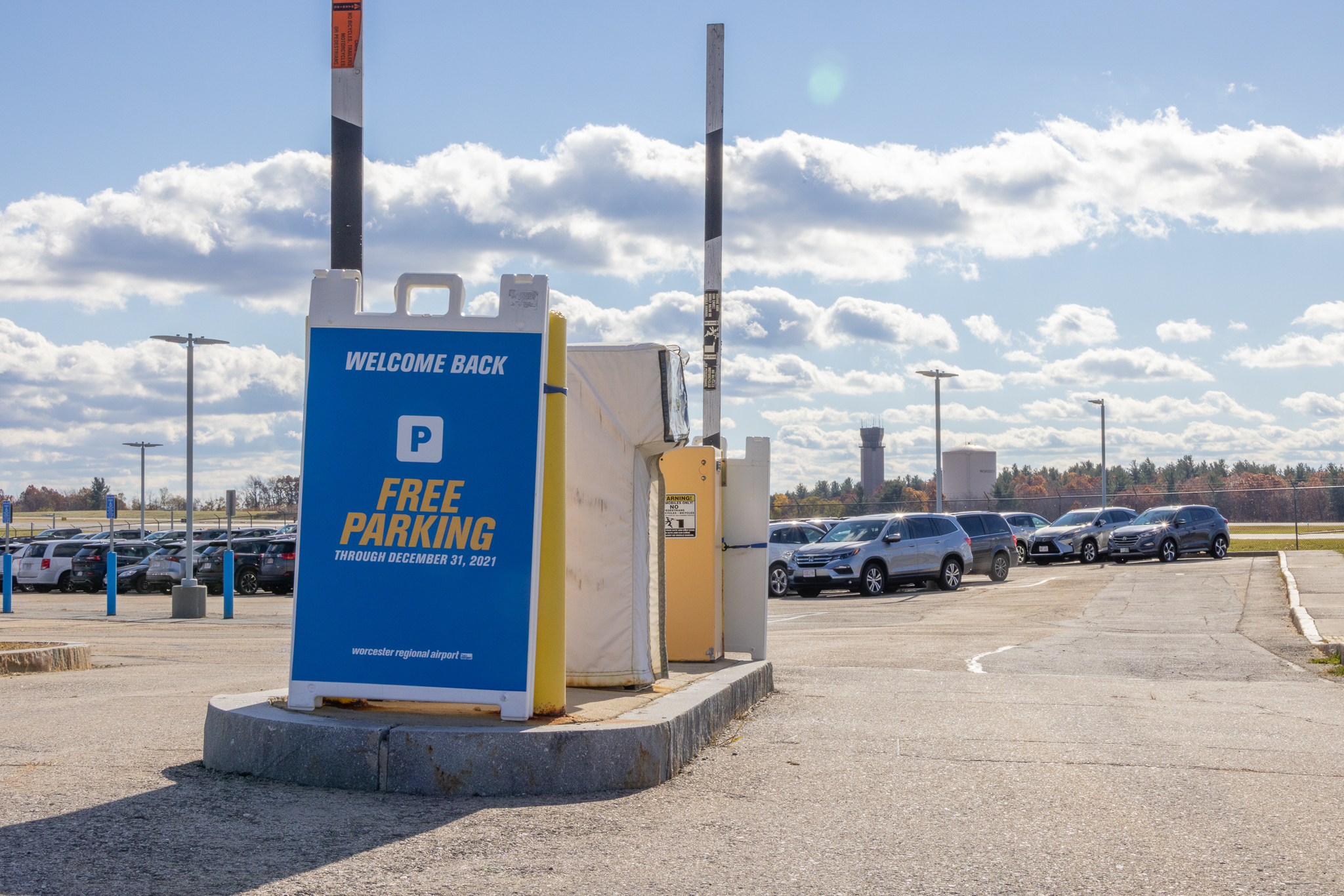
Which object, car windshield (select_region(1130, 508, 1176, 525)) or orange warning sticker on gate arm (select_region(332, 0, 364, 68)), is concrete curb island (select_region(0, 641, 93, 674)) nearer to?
orange warning sticker on gate arm (select_region(332, 0, 364, 68))

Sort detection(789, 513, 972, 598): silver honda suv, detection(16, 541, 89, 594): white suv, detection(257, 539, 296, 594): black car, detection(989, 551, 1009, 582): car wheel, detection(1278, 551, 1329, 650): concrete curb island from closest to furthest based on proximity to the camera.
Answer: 1. detection(1278, 551, 1329, 650): concrete curb island
2. detection(789, 513, 972, 598): silver honda suv
3. detection(989, 551, 1009, 582): car wheel
4. detection(257, 539, 296, 594): black car
5. detection(16, 541, 89, 594): white suv

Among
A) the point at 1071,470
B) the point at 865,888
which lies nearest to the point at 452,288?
the point at 865,888

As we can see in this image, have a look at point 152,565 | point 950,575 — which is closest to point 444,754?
point 950,575

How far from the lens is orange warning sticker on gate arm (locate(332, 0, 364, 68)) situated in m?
6.55

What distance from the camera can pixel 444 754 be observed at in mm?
5137

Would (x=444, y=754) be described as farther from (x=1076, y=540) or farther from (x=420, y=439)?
(x=1076, y=540)

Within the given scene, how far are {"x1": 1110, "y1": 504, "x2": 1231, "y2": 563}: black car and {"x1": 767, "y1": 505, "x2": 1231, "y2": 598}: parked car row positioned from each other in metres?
0.02

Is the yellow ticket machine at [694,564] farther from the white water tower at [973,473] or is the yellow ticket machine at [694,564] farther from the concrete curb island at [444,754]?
the white water tower at [973,473]

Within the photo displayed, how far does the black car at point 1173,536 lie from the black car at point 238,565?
23735 millimetres

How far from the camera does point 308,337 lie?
229 inches

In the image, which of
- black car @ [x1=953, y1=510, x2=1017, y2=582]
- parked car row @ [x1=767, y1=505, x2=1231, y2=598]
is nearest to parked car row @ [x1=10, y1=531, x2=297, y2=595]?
parked car row @ [x1=767, y1=505, x2=1231, y2=598]

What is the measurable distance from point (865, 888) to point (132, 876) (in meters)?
2.37

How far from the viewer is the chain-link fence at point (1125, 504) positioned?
5522cm

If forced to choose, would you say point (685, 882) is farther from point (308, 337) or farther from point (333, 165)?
point (333, 165)
